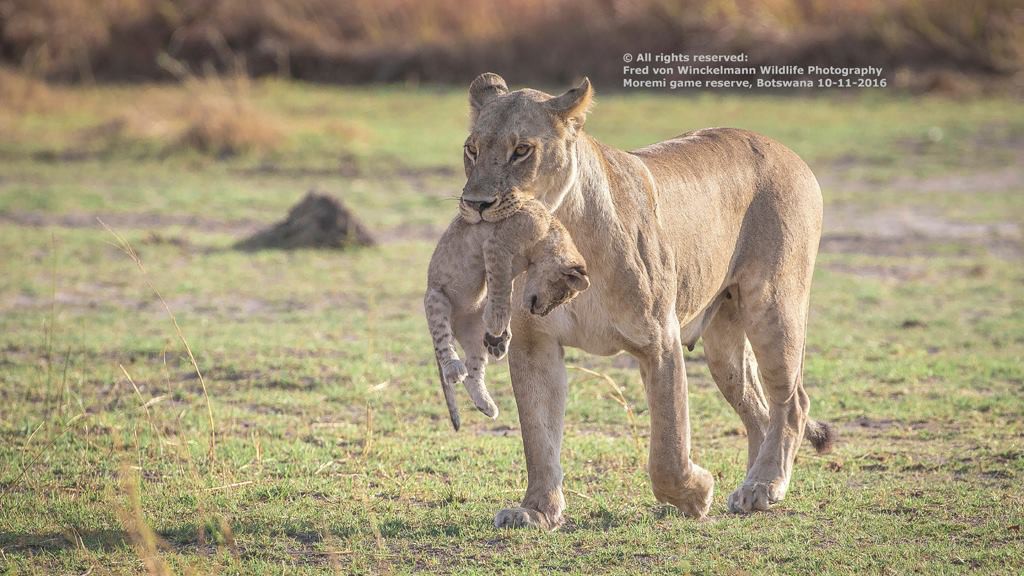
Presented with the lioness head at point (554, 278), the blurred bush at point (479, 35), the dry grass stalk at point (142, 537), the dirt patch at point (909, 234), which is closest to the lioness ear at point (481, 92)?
the lioness head at point (554, 278)

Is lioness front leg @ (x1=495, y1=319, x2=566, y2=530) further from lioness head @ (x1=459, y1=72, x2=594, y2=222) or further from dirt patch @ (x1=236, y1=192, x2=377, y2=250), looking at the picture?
dirt patch @ (x1=236, y1=192, x2=377, y2=250)

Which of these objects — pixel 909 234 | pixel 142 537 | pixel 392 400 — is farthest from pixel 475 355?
pixel 909 234

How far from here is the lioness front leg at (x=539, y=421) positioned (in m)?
5.08

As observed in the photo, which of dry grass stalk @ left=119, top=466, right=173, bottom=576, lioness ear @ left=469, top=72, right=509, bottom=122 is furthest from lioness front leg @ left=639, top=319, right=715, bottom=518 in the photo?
dry grass stalk @ left=119, top=466, right=173, bottom=576

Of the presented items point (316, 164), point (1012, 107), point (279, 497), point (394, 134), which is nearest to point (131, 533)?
point (279, 497)

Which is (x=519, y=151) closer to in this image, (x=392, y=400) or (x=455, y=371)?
(x=455, y=371)

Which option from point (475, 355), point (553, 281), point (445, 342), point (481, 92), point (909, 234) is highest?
point (481, 92)

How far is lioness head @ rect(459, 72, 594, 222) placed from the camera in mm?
4465

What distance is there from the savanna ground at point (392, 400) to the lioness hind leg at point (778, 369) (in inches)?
7.8

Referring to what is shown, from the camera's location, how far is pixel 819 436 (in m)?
6.03

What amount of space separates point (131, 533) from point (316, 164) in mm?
11391

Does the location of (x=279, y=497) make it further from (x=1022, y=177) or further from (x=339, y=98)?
(x=339, y=98)

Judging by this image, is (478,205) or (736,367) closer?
(478,205)

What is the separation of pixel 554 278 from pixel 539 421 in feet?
2.91
